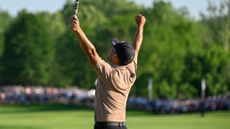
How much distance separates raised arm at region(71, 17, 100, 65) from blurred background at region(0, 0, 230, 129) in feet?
116

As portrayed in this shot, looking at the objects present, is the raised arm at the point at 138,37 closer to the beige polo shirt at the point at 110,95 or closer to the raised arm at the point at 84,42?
the beige polo shirt at the point at 110,95

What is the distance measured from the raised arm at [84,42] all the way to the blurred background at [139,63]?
3549cm

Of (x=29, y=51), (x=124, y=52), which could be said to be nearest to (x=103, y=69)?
(x=124, y=52)

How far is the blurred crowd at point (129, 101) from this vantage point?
153 ft

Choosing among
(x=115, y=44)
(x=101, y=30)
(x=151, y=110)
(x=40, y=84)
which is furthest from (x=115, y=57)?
(x=40, y=84)

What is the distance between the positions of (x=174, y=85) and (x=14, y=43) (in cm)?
2862

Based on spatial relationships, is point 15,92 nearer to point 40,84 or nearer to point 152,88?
point 152,88

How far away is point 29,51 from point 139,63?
2339 centimetres

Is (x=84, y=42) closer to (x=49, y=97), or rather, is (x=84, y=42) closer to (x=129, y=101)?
(x=129, y=101)

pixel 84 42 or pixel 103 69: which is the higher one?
pixel 84 42

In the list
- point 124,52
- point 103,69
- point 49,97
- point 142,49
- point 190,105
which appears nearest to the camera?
point 103,69

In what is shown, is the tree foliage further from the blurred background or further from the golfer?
the golfer

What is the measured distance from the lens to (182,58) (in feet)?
239

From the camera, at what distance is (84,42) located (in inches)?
308
